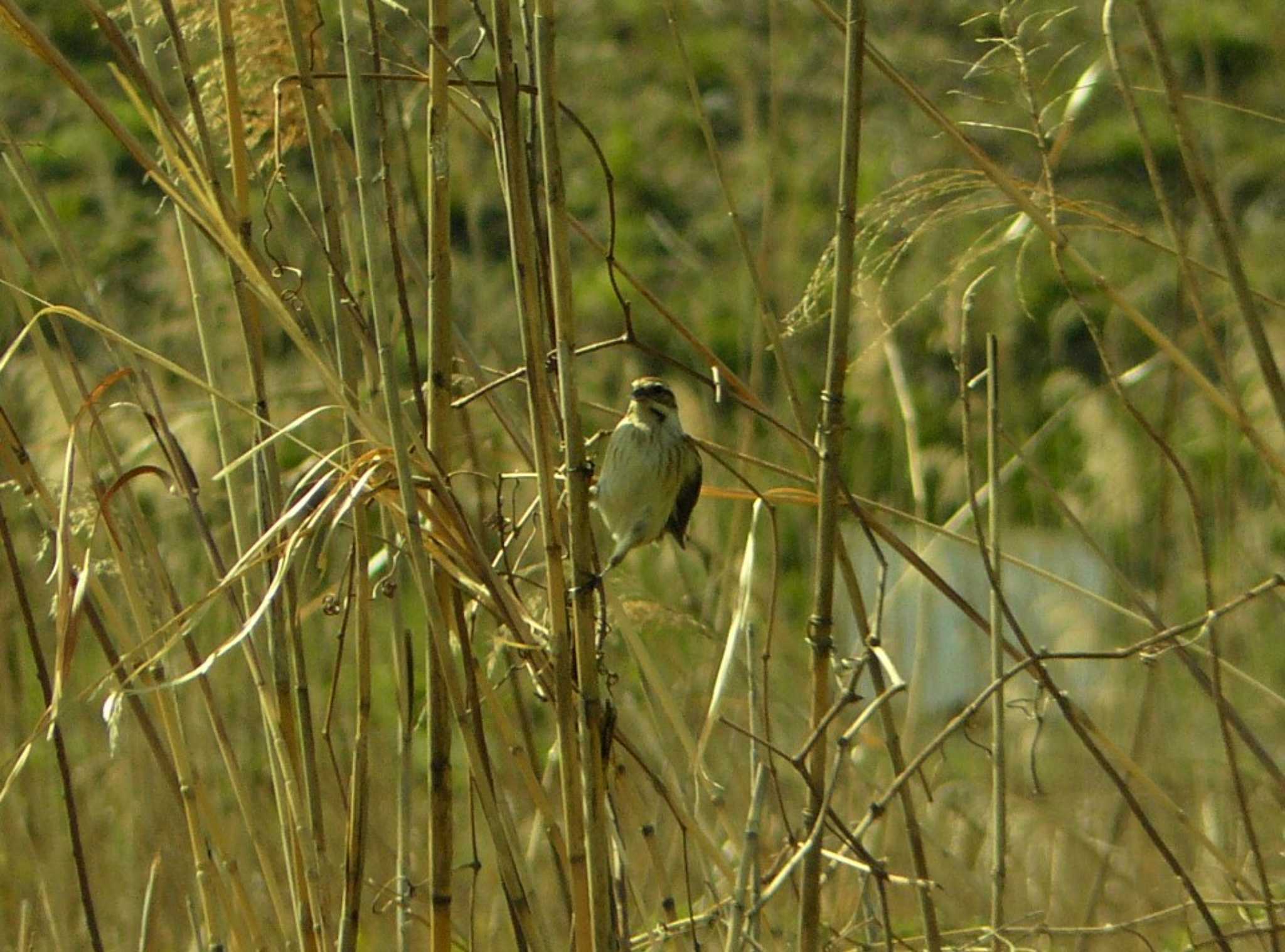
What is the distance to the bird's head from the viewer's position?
9.00 feet

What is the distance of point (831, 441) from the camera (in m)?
1.64

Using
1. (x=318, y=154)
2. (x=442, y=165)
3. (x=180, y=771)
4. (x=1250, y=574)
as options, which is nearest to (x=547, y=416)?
(x=442, y=165)

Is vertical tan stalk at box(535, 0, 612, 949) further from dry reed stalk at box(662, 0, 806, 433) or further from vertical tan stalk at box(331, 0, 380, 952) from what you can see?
dry reed stalk at box(662, 0, 806, 433)

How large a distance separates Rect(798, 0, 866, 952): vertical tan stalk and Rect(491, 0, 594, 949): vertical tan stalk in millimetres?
232

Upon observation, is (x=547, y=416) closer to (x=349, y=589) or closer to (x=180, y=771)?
(x=349, y=589)

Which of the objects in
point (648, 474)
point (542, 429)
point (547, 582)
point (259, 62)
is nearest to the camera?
point (542, 429)

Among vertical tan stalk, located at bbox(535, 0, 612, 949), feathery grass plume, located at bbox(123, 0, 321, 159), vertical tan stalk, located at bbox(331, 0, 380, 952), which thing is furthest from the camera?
feathery grass plume, located at bbox(123, 0, 321, 159)

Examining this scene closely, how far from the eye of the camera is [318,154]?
1733 millimetres

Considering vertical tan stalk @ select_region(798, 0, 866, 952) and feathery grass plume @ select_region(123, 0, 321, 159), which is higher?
feathery grass plume @ select_region(123, 0, 321, 159)

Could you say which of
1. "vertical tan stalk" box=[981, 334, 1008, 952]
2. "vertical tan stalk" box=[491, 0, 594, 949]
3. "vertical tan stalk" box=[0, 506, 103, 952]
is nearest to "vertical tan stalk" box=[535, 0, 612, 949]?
"vertical tan stalk" box=[491, 0, 594, 949]

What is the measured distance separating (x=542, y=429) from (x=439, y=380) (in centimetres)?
15

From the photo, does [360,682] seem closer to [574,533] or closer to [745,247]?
[574,533]

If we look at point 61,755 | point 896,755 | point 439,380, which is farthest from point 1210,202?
point 61,755

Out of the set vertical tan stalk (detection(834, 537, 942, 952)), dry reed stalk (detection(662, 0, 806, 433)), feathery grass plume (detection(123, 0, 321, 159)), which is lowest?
vertical tan stalk (detection(834, 537, 942, 952))
